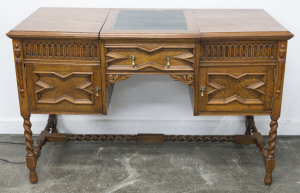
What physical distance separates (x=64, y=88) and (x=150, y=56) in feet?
1.84

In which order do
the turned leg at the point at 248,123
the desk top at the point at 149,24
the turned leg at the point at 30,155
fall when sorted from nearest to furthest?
the desk top at the point at 149,24, the turned leg at the point at 30,155, the turned leg at the point at 248,123

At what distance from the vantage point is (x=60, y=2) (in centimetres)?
331

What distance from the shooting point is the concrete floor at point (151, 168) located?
3.01 m

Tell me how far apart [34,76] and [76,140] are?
794mm

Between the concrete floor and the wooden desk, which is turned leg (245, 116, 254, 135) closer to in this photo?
the concrete floor

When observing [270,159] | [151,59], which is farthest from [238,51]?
[270,159]

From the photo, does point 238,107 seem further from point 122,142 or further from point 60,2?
point 60,2

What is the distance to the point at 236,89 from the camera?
2.81 meters

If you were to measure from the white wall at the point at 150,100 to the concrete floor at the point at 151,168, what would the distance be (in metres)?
0.14

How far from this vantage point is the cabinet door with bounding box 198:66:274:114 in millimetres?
2752

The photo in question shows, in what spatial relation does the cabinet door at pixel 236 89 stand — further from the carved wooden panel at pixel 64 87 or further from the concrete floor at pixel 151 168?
the carved wooden panel at pixel 64 87

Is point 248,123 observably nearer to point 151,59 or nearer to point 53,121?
point 151,59

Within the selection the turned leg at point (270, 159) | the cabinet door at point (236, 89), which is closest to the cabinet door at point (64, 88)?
the cabinet door at point (236, 89)

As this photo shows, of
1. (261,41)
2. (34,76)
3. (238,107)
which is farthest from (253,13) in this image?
(34,76)
